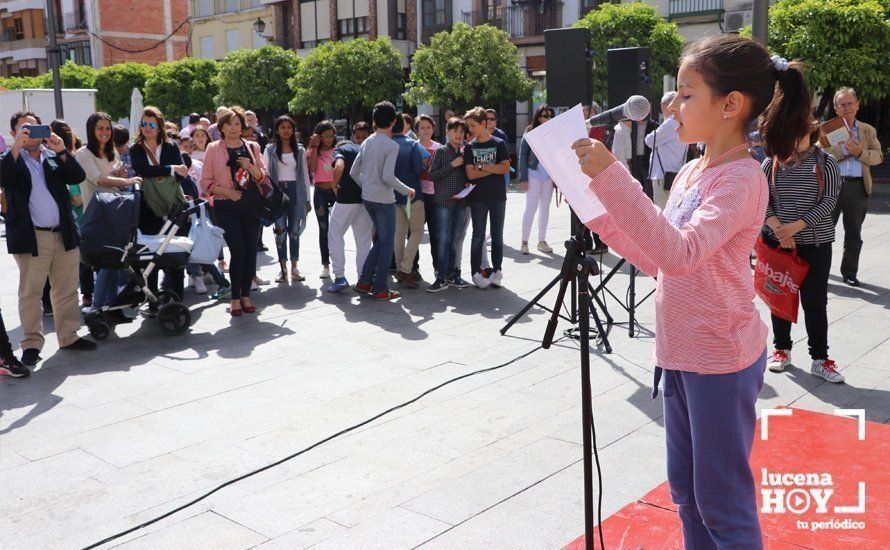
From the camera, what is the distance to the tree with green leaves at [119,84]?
38.4 meters

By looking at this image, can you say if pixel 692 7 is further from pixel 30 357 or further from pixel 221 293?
pixel 30 357

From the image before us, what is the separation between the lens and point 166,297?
24.0 ft

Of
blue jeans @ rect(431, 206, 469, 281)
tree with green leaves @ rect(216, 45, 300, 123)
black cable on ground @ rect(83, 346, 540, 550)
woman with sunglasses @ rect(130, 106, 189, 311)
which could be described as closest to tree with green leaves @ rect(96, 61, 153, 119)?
tree with green leaves @ rect(216, 45, 300, 123)

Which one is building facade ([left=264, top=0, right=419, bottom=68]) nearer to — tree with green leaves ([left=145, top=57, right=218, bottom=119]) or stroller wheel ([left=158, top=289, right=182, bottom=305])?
tree with green leaves ([left=145, top=57, right=218, bottom=119])

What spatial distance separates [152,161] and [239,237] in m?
1.14

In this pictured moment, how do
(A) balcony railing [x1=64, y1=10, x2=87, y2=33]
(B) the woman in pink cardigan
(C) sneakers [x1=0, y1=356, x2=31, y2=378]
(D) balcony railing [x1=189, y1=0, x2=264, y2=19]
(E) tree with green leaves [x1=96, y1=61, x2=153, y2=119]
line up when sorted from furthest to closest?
(A) balcony railing [x1=64, y1=10, x2=87, y2=33] → (D) balcony railing [x1=189, y1=0, x2=264, y2=19] → (E) tree with green leaves [x1=96, y1=61, x2=153, y2=119] → (B) the woman in pink cardigan → (C) sneakers [x1=0, y1=356, x2=31, y2=378]

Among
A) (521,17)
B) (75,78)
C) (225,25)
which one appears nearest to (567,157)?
(521,17)

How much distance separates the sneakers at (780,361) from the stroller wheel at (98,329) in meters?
5.18

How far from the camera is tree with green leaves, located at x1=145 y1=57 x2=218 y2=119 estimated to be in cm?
3581

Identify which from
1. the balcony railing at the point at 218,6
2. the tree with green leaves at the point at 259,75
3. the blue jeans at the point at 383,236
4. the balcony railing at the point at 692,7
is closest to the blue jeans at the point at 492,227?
the blue jeans at the point at 383,236

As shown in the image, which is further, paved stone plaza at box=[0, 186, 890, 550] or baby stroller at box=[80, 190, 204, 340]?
baby stroller at box=[80, 190, 204, 340]

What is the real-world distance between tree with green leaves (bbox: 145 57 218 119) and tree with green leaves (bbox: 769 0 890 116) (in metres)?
25.4

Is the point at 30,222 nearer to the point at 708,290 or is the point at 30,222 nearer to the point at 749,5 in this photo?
the point at 708,290

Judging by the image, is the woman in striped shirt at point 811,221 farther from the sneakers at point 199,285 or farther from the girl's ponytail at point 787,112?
the sneakers at point 199,285
